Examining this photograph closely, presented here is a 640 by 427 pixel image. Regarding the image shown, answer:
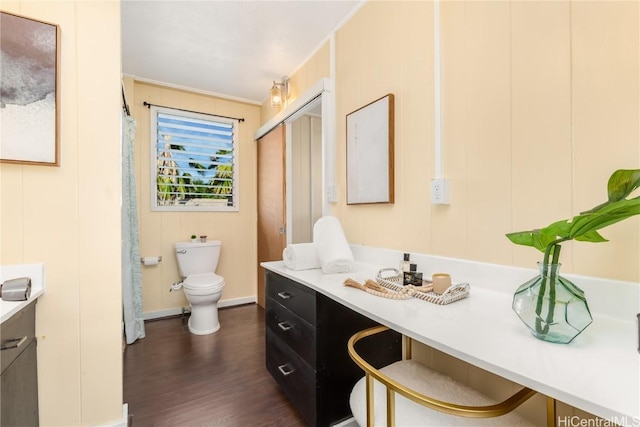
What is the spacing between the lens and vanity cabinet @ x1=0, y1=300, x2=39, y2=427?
0.98m

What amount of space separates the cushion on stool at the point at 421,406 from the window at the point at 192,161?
2.72 m

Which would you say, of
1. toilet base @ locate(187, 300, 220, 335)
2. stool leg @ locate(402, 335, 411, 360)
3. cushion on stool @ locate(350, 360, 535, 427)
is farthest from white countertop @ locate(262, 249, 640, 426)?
toilet base @ locate(187, 300, 220, 335)

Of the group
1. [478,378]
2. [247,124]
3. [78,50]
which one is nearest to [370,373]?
[478,378]

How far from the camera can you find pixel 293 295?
1.54 meters

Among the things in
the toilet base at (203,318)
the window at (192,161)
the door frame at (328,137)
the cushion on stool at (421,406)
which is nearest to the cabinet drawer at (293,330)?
the cushion on stool at (421,406)

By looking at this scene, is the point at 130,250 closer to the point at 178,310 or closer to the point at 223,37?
the point at 178,310

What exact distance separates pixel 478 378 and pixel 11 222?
2077mm

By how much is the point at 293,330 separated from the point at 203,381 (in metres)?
0.86

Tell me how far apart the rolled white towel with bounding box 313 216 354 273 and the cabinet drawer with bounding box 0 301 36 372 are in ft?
4.16

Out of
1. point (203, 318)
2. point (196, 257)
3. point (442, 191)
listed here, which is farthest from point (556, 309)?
point (196, 257)

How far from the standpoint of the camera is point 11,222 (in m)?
1.25

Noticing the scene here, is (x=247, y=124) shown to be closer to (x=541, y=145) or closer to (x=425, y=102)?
(x=425, y=102)

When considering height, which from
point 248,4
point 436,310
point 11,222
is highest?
point 248,4

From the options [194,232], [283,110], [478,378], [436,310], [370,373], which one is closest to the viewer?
[370,373]
